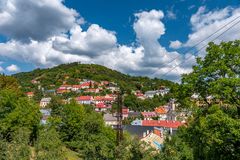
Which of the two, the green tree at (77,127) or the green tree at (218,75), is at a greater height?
the green tree at (218,75)

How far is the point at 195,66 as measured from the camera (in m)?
18.1

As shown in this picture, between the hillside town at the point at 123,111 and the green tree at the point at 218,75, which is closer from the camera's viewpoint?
the green tree at the point at 218,75

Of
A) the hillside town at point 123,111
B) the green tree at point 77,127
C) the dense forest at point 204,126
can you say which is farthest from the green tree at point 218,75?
the hillside town at point 123,111

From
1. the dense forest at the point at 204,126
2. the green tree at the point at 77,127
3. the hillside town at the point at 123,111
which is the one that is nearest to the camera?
the dense forest at the point at 204,126

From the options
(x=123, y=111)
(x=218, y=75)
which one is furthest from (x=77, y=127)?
(x=123, y=111)

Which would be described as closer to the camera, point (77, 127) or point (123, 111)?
point (77, 127)

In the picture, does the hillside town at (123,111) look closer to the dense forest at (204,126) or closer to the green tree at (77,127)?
the green tree at (77,127)

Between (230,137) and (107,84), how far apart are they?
184451mm

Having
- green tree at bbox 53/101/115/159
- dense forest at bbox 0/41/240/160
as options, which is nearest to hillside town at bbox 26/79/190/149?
green tree at bbox 53/101/115/159

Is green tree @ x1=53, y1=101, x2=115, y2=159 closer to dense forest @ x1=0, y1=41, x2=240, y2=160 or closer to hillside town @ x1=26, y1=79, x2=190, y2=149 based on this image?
hillside town @ x1=26, y1=79, x2=190, y2=149

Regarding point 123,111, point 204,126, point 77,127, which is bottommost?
point 77,127

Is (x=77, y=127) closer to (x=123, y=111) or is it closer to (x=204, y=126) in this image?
(x=204, y=126)

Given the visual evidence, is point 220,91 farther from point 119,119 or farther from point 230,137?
point 119,119

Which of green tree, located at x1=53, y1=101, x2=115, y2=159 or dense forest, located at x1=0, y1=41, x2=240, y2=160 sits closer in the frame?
dense forest, located at x1=0, y1=41, x2=240, y2=160
